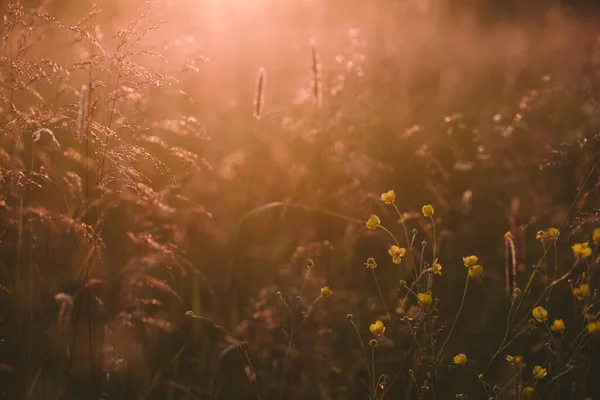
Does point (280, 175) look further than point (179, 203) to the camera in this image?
Yes

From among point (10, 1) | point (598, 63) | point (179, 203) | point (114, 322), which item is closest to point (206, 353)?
point (114, 322)

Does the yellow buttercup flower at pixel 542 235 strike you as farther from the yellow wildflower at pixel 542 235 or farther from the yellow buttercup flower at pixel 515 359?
the yellow buttercup flower at pixel 515 359

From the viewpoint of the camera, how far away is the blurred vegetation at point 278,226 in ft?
6.52

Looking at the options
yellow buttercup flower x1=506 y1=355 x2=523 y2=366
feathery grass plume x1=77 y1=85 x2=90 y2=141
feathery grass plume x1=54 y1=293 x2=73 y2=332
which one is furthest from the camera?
feathery grass plume x1=54 y1=293 x2=73 y2=332

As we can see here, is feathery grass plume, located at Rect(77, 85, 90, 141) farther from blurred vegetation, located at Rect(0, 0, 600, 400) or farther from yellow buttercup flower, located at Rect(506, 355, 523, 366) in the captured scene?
yellow buttercup flower, located at Rect(506, 355, 523, 366)

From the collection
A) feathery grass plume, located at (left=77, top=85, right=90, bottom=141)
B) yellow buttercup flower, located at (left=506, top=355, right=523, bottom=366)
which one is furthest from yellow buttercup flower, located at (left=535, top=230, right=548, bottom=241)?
feathery grass plume, located at (left=77, top=85, right=90, bottom=141)

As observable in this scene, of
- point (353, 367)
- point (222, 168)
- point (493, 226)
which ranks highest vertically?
point (222, 168)

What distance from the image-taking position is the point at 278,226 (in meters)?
3.45

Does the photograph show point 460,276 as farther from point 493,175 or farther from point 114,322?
point 114,322

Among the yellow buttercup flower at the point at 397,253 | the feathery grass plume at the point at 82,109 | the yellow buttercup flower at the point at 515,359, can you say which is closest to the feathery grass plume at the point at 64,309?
the feathery grass plume at the point at 82,109

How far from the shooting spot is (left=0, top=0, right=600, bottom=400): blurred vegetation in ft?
6.52

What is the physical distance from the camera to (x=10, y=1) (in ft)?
6.60

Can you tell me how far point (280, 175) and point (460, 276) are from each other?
4.34ft

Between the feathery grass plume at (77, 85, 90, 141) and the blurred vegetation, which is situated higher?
the feathery grass plume at (77, 85, 90, 141)
